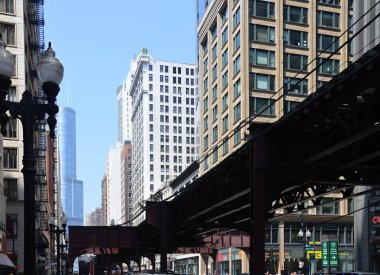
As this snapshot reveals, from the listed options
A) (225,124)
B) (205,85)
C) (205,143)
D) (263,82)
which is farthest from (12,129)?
(205,85)

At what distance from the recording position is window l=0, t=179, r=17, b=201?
60250 millimetres

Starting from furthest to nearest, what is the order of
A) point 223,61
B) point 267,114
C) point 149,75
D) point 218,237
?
point 149,75, point 223,61, point 267,114, point 218,237

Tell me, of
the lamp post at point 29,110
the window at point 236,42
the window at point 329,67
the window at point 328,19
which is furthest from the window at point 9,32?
the lamp post at point 29,110

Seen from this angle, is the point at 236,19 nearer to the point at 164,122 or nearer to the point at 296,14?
the point at 296,14

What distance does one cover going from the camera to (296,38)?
252 ft

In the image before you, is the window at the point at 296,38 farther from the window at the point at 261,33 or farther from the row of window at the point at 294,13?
the window at the point at 261,33

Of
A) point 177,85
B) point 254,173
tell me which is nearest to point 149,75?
point 177,85

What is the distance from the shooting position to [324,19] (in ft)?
257

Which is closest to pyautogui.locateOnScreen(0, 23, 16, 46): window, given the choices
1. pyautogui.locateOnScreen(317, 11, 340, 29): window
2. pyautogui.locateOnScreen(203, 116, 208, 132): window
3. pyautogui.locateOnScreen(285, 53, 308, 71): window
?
pyautogui.locateOnScreen(285, 53, 308, 71): window

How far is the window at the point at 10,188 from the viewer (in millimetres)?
60250

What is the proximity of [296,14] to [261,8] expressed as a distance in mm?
5456

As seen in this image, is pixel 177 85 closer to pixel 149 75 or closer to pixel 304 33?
pixel 149 75

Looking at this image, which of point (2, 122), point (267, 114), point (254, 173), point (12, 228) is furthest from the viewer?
point (267, 114)

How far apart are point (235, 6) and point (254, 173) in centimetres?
6404
